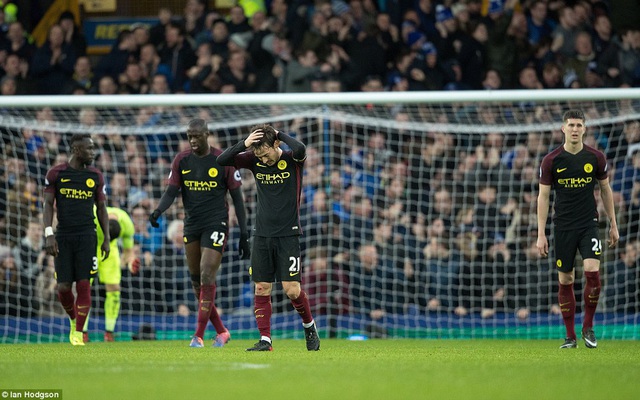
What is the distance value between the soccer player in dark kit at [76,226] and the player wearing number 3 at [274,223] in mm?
2479

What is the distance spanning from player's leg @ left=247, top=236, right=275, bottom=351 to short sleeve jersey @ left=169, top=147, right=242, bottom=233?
4.59ft

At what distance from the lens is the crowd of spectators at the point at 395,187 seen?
14.1 m

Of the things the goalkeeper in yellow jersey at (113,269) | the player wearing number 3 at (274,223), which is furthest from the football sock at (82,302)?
the player wearing number 3 at (274,223)

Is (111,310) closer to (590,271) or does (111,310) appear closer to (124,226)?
(124,226)

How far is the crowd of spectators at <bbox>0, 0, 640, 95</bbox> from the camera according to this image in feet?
52.5

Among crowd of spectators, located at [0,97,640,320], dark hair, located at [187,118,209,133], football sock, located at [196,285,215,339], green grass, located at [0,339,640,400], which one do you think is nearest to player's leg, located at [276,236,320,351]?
green grass, located at [0,339,640,400]

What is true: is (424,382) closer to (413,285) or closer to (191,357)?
(191,357)

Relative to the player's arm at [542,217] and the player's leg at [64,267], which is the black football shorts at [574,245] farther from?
the player's leg at [64,267]

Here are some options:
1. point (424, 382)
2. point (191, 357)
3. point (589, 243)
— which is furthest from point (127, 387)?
point (589, 243)

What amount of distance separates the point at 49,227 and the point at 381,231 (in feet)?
15.5

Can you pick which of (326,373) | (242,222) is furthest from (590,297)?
(326,373)

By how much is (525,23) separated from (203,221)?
7.52m

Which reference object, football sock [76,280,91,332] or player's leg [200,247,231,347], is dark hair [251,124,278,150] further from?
football sock [76,280,91,332]

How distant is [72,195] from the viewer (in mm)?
11594
